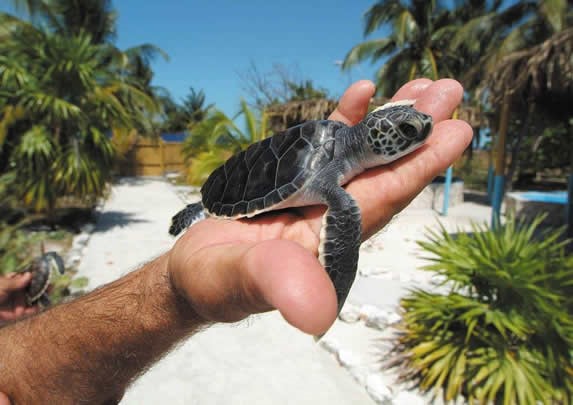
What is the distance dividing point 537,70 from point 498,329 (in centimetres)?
581

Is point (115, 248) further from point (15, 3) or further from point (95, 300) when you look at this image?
point (15, 3)

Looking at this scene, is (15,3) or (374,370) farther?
(15,3)

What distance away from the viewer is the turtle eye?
1.47m

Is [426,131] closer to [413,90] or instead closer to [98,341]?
[413,90]

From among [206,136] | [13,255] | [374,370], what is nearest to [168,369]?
[374,370]

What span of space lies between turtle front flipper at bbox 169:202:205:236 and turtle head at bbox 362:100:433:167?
1.23 meters

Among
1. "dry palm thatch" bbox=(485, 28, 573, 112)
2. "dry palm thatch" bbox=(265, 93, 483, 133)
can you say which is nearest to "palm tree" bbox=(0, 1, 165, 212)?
"dry palm thatch" bbox=(265, 93, 483, 133)

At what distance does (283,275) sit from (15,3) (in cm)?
1858

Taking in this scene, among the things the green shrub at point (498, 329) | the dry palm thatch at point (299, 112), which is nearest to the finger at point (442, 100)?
the green shrub at point (498, 329)

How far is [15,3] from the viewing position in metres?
14.1

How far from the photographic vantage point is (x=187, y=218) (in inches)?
94.3

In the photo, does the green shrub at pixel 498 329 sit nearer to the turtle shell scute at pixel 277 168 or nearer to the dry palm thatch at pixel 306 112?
the turtle shell scute at pixel 277 168

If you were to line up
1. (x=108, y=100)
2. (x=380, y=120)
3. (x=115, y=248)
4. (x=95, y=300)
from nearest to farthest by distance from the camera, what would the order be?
(x=95, y=300) → (x=380, y=120) → (x=115, y=248) → (x=108, y=100)

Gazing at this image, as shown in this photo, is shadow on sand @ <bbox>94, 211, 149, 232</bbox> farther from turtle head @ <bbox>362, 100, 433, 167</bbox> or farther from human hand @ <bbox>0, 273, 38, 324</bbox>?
turtle head @ <bbox>362, 100, 433, 167</bbox>
